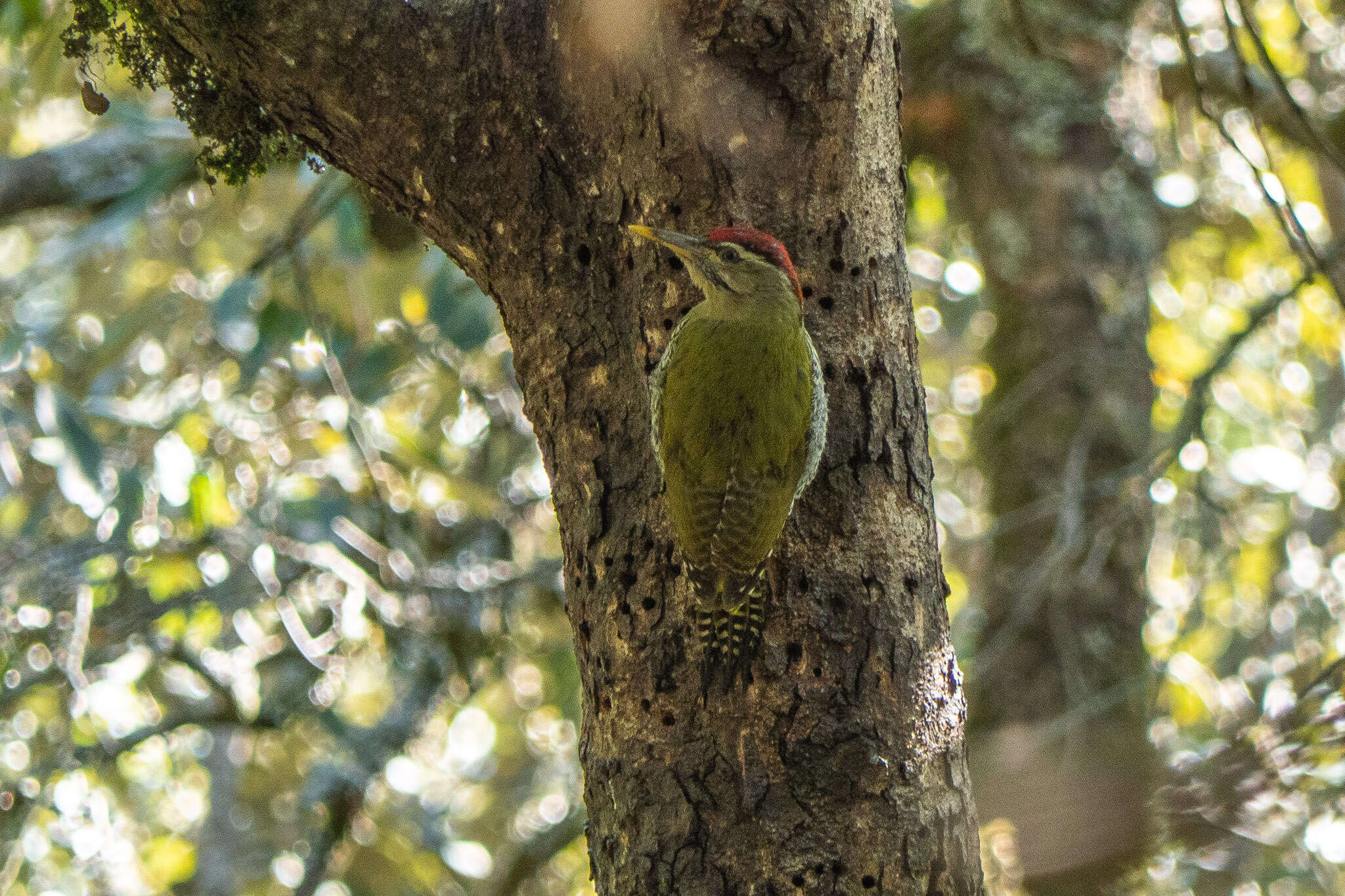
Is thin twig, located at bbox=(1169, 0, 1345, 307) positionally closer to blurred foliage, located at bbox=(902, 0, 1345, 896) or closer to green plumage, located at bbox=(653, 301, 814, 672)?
blurred foliage, located at bbox=(902, 0, 1345, 896)

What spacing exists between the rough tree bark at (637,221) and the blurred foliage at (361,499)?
1480 millimetres

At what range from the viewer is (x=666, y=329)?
109 inches

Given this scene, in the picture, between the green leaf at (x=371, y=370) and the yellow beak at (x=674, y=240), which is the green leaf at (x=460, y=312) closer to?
the green leaf at (x=371, y=370)

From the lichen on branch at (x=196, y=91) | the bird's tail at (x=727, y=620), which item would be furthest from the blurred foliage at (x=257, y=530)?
the bird's tail at (x=727, y=620)

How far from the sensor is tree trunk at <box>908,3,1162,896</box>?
18.2 feet

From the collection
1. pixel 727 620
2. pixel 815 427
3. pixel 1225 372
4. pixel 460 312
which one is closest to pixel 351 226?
pixel 460 312

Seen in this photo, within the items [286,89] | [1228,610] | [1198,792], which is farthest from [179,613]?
[1228,610]

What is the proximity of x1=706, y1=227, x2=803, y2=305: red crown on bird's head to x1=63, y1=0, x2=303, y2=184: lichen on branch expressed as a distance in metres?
1.07

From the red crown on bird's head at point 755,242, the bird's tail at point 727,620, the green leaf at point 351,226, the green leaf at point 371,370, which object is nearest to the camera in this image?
the bird's tail at point 727,620

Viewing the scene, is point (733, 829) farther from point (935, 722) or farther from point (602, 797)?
point (935, 722)

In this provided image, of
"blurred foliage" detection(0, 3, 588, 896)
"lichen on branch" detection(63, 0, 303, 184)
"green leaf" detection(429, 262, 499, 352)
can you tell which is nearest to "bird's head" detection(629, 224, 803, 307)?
"lichen on branch" detection(63, 0, 303, 184)

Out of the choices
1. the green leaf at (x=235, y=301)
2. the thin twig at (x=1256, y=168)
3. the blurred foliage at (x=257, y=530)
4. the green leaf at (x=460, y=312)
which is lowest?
the blurred foliage at (x=257, y=530)

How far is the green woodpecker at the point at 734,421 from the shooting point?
96.3 inches

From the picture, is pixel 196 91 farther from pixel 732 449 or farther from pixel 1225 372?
pixel 1225 372
